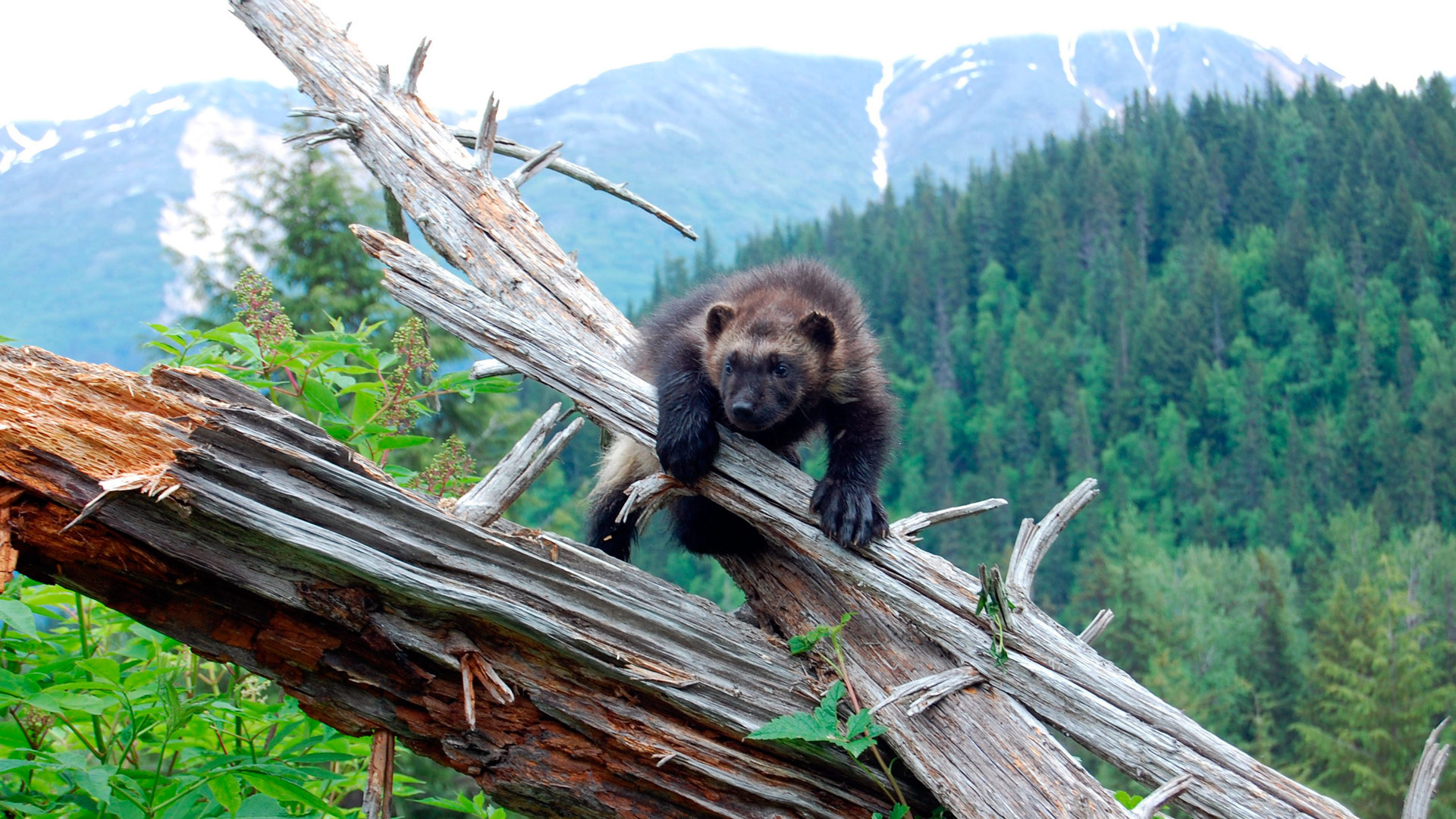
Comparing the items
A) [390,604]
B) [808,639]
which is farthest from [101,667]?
[808,639]

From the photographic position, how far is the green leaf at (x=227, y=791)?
248 cm

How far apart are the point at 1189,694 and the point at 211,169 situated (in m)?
50.5

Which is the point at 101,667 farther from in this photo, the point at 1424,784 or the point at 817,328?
the point at 1424,784

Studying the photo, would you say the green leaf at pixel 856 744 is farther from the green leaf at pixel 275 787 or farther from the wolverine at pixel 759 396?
the green leaf at pixel 275 787

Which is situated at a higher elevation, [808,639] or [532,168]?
[532,168]

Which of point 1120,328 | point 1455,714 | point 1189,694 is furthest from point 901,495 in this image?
point 1455,714

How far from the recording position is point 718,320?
4.26 m

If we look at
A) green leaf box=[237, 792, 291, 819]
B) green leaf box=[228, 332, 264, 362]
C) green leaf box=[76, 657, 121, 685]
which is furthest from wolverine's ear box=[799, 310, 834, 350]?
green leaf box=[76, 657, 121, 685]

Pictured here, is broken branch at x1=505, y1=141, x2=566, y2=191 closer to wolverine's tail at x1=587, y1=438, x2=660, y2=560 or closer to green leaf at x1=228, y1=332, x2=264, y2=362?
wolverine's tail at x1=587, y1=438, x2=660, y2=560

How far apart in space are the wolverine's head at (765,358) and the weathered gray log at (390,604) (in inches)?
32.7

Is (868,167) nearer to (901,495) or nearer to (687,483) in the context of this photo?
(901,495)

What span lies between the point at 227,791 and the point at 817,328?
2.77 metres

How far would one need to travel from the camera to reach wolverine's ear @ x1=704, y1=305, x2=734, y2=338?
4.24 meters

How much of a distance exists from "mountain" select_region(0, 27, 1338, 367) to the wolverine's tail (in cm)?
205
